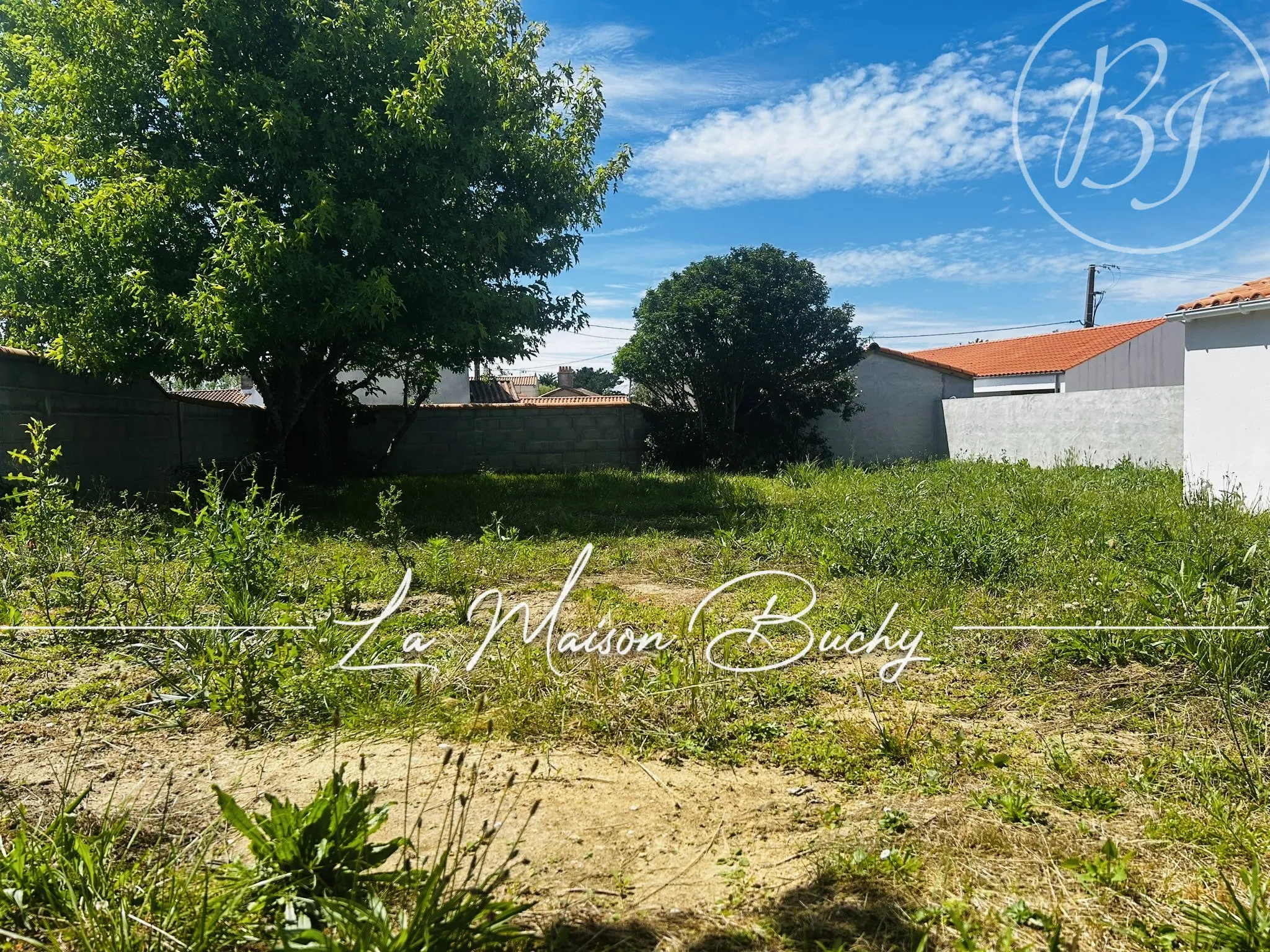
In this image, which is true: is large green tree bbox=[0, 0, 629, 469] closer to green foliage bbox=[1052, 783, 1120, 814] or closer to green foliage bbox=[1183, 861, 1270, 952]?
green foliage bbox=[1052, 783, 1120, 814]

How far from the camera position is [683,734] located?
2910mm

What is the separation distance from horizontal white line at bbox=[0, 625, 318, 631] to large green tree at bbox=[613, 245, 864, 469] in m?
12.5

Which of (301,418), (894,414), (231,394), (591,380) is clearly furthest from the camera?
(591,380)

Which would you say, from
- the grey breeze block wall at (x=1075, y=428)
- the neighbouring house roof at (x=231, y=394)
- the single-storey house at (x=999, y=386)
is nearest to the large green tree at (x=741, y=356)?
the single-storey house at (x=999, y=386)

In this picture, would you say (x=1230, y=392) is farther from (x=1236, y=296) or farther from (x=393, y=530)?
(x=393, y=530)

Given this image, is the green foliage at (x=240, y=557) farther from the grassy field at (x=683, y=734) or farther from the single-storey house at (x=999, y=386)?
the single-storey house at (x=999, y=386)

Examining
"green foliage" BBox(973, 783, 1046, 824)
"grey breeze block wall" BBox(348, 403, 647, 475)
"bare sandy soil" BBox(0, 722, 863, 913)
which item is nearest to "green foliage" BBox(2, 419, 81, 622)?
"bare sandy soil" BBox(0, 722, 863, 913)

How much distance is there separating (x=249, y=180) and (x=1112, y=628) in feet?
28.2

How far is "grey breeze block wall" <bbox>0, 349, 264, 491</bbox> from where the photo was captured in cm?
693

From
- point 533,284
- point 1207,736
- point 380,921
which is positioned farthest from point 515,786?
point 533,284

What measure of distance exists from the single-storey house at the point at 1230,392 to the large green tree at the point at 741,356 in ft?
26.1

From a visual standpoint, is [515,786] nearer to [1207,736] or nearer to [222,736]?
[222,736]

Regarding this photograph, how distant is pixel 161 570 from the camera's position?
4.98 m

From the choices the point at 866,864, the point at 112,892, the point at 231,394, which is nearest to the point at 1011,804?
the point at 866,864
